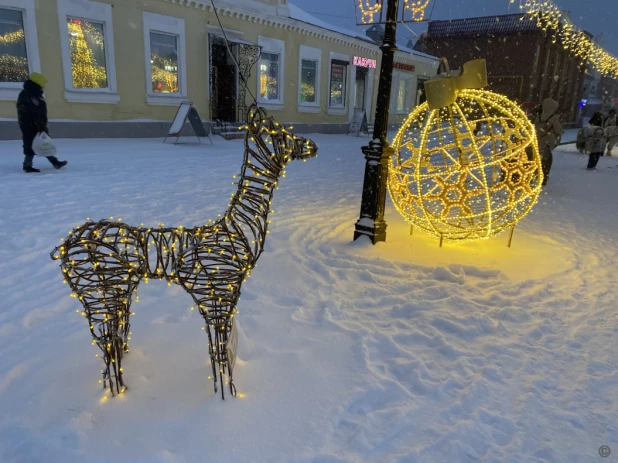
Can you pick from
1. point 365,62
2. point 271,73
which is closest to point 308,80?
point 271,73

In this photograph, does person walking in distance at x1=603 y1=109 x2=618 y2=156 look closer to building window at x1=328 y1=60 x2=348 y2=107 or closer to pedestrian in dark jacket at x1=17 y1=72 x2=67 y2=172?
building window at x1=328 y1=60 x2=348 y2=107

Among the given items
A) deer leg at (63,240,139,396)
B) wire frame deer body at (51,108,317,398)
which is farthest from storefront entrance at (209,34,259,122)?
deer leg at (63,240,139,396)

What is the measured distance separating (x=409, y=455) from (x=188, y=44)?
14.8 m

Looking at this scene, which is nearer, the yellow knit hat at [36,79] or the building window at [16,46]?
the yellow knit hat at [36,79]

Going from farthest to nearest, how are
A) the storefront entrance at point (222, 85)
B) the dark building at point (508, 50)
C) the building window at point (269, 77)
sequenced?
1. the dark building at point (508, 50)
2. the building window at point (269, 77)
3. the storefront entrance at point (222, 85)

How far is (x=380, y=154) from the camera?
189 inches

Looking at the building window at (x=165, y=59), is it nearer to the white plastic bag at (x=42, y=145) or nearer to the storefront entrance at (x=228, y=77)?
the storefront entrance at (x=228, y=77)

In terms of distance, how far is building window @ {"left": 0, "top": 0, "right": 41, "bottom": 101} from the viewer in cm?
1071

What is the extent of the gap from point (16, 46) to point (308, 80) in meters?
11.1

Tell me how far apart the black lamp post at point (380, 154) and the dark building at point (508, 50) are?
27196mm

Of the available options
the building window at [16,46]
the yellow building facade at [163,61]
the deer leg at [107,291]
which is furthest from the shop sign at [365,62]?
the deer leg at [107,291]

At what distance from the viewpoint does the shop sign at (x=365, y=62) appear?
67.7 ft

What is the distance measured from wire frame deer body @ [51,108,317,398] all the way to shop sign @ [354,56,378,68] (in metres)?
19.7

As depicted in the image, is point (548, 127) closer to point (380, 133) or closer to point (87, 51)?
point (380, 133)
